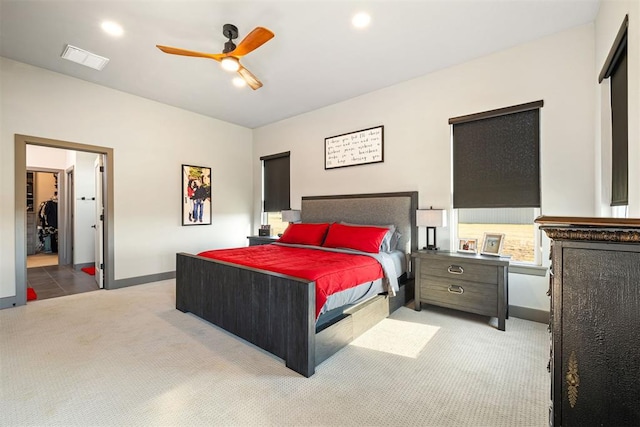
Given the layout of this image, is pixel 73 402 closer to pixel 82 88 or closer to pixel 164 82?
pixel 164 82

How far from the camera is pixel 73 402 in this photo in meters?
1.72

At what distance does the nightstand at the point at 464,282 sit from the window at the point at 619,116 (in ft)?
3.39

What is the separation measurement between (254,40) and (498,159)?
2.84 metres

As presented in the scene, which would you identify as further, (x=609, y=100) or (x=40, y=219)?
(x=40, y=219)

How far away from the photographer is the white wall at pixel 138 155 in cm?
341

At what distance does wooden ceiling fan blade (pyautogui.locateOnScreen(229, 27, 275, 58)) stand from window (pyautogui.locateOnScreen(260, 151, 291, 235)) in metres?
2.92

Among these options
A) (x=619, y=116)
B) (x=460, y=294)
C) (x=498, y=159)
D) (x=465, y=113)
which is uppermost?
(x=465, y=113)

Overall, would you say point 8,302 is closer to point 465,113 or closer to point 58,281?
point 58,281

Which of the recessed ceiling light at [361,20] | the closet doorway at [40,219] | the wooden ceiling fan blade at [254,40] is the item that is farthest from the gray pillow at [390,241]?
the closet doorway at [40,219]

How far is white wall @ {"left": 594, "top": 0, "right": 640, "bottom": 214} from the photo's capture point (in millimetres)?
1600

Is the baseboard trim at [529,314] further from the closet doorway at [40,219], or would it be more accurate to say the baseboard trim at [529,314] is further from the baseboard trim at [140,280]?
the closet doorway at [40,219]

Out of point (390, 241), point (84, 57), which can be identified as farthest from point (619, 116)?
point (84, 57)

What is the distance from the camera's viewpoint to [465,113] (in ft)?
11.1

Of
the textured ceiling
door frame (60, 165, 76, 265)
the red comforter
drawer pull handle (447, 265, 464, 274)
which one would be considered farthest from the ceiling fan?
door frame (60, 165, 76, 265)
